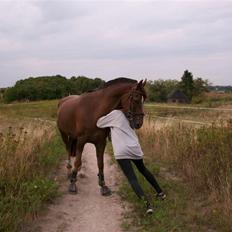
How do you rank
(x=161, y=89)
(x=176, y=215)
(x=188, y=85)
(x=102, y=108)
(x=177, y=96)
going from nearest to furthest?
(x=176, y=215), (x=102, y=108), (x=177, y=96), (x=188, y=85), (x=161, y=89)

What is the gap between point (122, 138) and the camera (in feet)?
20.3

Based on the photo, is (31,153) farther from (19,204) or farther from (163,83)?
(163,83)

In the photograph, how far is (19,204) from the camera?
541 cm

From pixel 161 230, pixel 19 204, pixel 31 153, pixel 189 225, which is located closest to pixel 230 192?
pixel 189 225

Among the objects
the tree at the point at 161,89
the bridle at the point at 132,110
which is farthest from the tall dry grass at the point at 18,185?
the tree at the point at 161,89

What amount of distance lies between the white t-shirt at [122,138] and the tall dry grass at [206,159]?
50.3 inches

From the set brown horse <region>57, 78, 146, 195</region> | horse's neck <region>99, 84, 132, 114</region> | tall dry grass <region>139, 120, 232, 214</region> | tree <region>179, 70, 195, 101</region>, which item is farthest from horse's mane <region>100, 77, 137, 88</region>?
tree <region>179, 70, 195, 101</region>

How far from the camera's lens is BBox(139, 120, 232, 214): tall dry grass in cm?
616

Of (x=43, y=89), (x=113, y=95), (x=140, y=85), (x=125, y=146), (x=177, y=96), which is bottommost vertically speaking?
(x=177, y=96)

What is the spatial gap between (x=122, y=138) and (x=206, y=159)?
1.77 metres

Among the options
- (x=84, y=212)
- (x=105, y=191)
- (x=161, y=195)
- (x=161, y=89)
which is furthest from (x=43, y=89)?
(x=84, y=212)

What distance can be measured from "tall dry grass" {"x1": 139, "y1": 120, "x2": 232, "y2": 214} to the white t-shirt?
128 cm

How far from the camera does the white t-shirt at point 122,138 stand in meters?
6.17

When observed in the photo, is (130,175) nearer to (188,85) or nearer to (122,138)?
(122,138)
